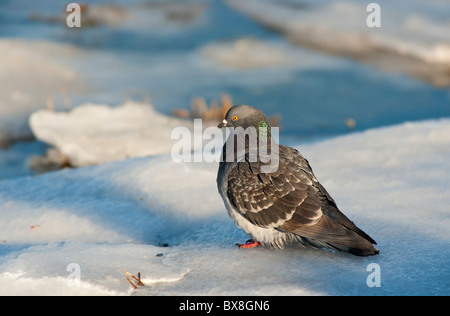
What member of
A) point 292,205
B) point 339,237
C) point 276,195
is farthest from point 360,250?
point 276,195

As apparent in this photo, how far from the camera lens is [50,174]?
5156 mm

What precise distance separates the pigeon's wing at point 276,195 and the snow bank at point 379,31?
7.23m

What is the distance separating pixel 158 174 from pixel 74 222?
3.03ft

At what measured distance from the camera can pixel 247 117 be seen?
3.65 meters

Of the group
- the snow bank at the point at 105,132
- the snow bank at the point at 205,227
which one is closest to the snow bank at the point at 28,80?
the snow bank at the point at 105,132

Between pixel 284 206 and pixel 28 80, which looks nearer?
pixel 284 206

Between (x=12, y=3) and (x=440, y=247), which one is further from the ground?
(x=12, y=3)

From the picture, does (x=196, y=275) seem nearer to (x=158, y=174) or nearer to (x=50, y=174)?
(x=158, y=174)

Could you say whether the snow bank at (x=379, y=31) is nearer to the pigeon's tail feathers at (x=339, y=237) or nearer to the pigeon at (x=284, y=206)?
the pigeon at (x=284, y=206)

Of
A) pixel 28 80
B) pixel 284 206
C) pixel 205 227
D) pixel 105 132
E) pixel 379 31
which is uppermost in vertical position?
pixel 379 31

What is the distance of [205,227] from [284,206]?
82 centimetres

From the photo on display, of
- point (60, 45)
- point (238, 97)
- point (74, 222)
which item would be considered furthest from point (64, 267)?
point (60, 45)

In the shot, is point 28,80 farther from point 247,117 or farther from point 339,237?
point 339,237
